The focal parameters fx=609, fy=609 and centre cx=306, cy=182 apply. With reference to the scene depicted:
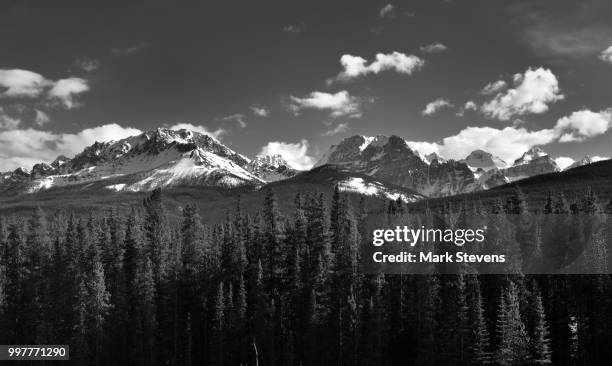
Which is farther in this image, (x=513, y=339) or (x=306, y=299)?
(x=306, y=299)

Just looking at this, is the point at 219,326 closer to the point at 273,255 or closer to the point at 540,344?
the point at 273,255

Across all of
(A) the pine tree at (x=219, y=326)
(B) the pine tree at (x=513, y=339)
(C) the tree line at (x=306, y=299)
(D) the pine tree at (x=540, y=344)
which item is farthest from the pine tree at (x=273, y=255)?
(D) the pine tree at (x=540, y=344)

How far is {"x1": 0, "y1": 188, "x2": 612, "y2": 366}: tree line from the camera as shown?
61809 millimetres

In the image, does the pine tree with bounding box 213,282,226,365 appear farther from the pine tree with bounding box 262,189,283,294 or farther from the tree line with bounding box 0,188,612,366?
the pine tree with bounding box 262,189,283,294

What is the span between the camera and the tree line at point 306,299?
6181 cm

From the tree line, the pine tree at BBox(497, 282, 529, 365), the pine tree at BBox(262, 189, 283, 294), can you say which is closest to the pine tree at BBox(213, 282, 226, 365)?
the tree line

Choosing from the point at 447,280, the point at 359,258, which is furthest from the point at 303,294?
the point at 447,280

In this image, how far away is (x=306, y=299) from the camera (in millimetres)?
71312

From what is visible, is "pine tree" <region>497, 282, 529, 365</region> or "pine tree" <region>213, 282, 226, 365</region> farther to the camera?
"pine tree" <region>213, 282, 226, 365</region>

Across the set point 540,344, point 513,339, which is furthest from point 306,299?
point 540,344

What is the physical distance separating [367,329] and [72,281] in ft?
130

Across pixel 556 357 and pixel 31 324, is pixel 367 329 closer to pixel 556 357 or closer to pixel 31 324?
pixel 556 357

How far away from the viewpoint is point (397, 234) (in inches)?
2817

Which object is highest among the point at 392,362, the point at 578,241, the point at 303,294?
the point at 578,241
